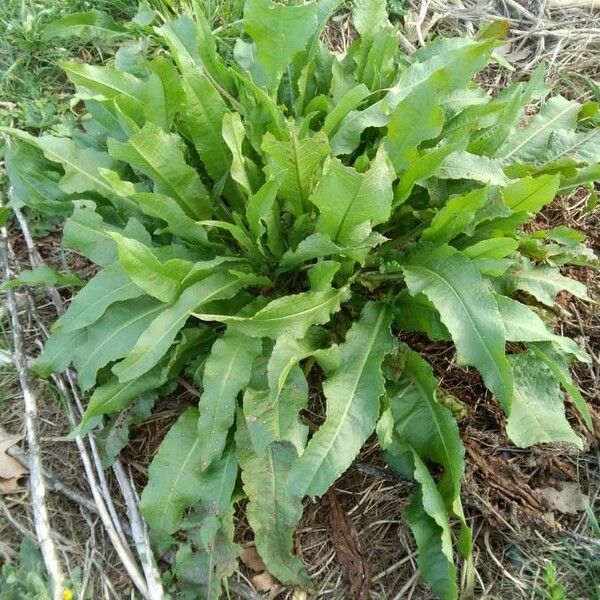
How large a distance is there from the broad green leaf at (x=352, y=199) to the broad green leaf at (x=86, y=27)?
4.39 ft

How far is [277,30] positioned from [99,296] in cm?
88

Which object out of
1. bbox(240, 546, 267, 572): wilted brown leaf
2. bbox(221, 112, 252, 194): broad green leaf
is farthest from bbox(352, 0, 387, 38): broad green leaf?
bbox(240, 546, 267, 572): wilted brown leaf

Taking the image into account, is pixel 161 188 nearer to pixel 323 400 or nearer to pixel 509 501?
pixel 323 400

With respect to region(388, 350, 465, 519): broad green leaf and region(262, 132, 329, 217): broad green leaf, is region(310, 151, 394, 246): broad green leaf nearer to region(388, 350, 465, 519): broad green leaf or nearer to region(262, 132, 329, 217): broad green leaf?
region(262, 132, 329, 217): broad green leaf

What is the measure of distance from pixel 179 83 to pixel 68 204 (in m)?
0.54

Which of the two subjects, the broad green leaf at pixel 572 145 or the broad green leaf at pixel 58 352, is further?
the broad green leaf at pixel 572 145

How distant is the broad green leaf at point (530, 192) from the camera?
70.5 inches

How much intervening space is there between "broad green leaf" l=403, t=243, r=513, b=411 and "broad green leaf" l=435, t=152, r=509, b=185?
218mm

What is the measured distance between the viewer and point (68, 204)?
2162 millimetres

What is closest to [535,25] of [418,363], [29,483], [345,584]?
[418,363]

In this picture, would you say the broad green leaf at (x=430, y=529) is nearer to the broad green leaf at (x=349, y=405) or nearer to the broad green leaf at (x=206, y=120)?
the broad green leaf at (x=349, y=405)

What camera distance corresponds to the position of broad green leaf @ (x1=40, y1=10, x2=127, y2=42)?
8.48ft

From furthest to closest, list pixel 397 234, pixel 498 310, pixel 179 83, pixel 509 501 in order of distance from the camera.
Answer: pixel 397 234, pixel 179 83, pixel 509 501, pixel 498 310

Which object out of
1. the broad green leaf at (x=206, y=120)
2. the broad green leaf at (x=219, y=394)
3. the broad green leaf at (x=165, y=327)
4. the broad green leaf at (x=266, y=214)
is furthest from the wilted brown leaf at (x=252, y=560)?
the broad green leaf at (x=206, y=120)
